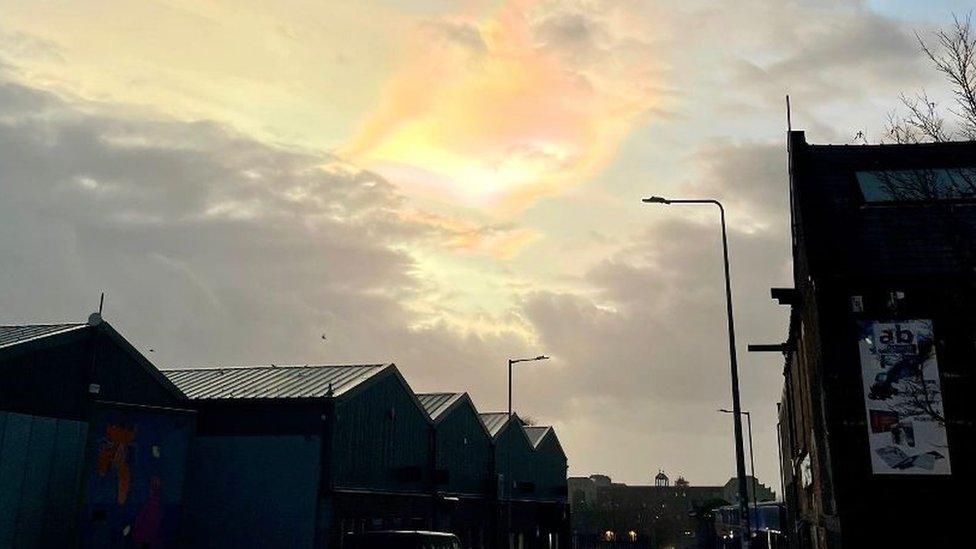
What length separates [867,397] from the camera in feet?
72.1

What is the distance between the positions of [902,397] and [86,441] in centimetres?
2745

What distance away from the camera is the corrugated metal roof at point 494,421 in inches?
2325

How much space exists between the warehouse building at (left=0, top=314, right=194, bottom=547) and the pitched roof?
54.6 feet

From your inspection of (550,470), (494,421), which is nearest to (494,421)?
(494,421)

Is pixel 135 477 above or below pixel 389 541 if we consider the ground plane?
above

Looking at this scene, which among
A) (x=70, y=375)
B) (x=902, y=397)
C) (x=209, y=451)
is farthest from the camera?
(x=209, y=451)

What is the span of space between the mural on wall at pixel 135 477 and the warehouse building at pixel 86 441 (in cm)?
4

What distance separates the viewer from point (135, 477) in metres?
32.8

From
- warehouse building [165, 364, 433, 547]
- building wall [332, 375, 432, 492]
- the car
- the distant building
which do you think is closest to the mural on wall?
warehouse building [165, 364, 433, 547]

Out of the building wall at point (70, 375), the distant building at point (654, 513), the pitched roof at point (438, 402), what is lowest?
the distant building at point (654, 513)

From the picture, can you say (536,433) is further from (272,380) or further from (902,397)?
(902,397)

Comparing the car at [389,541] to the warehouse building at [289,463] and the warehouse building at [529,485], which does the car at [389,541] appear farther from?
the warehouse building at [529,485]

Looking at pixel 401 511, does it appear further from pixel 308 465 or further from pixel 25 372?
pixel 25 372

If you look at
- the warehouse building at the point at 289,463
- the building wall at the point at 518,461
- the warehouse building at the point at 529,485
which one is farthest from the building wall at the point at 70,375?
the building wall at the point at 518,461
